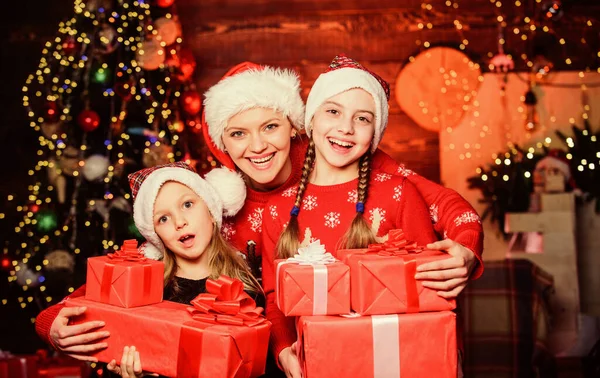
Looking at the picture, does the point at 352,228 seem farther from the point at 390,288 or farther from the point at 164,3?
the point at 164,3

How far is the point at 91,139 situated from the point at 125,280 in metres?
2.30

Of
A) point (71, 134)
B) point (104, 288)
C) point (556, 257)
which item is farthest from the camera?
point (556, 257)

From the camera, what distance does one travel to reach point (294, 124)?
2893mm

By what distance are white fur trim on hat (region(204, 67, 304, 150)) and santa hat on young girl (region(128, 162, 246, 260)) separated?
0.94ft

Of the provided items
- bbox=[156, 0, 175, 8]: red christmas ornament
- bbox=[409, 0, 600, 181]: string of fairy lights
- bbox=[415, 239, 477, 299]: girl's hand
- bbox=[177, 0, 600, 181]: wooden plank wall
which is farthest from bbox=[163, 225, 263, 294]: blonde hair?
bbox=[409, 0, 600, 181]: string of fairy lights

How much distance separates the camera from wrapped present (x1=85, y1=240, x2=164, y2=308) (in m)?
2.11

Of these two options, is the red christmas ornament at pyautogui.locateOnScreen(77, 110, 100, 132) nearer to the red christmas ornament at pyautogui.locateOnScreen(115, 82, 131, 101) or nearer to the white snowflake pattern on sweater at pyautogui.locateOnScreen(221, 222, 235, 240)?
the red christmas ornament at pyautogui.locateOnScreen(115, 82, 131, 101)

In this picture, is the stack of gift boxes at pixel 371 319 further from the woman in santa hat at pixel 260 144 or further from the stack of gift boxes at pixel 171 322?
the woman in santa hat at pixel 260 144

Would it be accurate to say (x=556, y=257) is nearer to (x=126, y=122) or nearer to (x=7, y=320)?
(x=126, y=122)

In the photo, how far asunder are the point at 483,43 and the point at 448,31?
274 millimetres

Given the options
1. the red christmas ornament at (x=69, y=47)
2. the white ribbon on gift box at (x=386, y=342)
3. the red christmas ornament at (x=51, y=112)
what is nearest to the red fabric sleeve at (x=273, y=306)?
the white ribbon on gift box at (x=386, y=342)

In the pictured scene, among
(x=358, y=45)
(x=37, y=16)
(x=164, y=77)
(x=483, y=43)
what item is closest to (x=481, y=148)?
(x=483, y=43)

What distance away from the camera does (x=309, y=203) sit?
249cm

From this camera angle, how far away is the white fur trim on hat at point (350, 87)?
2.41 meters
